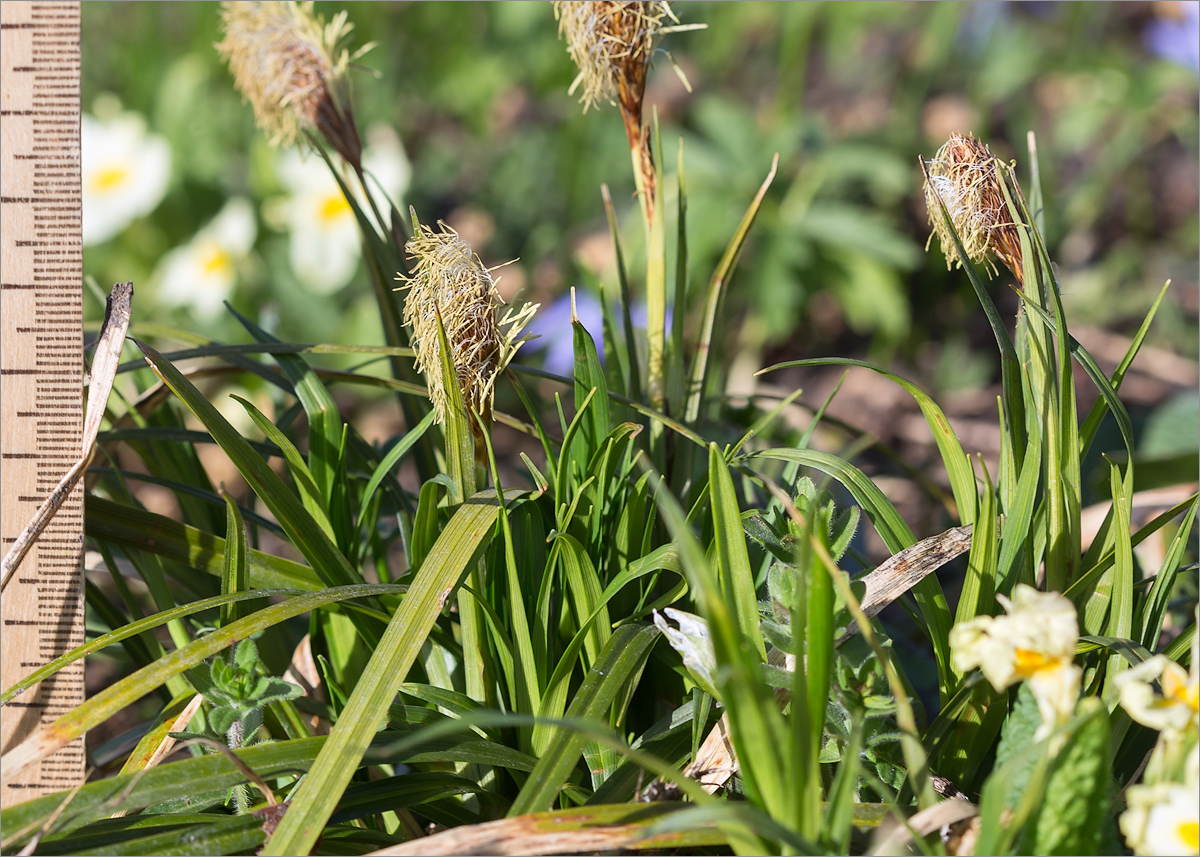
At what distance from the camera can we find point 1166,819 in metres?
0.51

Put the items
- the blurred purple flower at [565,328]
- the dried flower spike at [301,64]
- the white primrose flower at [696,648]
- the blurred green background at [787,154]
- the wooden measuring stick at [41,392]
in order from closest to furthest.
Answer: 1. the white primrose flower at [696,648]
2. the wooden measuring stick at [41,392]
3. the dried flower spike at [301,64]
4. the blurred purple flower at [565,328]
5. the blurred green background at [787,154]

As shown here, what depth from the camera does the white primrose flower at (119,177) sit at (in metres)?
2.67

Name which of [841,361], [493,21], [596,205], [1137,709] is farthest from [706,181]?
[1137,709]

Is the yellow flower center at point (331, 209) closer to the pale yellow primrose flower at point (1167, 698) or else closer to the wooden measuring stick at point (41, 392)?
the wooden measuring stick at point (41, 392)

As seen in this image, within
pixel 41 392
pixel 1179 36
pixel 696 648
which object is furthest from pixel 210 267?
pixel 1179 36

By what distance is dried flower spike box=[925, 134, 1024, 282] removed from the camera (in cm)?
72

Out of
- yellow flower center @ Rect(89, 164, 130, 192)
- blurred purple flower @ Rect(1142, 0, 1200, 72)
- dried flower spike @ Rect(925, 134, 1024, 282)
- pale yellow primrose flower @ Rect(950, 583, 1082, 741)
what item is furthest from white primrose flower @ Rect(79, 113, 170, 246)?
blurred purple flower @ Rect(1142, 0, 1200, 72)

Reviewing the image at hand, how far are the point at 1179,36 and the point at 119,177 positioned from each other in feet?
11.5

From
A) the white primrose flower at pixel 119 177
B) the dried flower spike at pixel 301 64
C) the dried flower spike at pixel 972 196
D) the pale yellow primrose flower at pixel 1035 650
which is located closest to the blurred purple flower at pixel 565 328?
the dried flower spike at pixel 301 64

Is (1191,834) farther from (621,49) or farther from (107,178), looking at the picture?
(107,178)

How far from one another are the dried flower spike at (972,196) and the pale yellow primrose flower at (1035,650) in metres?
0.30

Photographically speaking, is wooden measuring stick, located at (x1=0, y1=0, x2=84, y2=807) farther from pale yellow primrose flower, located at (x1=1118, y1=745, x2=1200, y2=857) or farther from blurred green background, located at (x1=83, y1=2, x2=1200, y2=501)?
blurred green background, located at (x1=83, y1=2, x2=1200, y2=501)

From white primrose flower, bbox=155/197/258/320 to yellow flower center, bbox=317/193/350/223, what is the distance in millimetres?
252

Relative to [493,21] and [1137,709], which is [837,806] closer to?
[1137,709]
